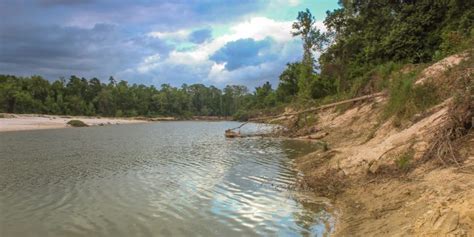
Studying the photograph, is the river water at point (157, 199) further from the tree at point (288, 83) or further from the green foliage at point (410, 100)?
the tree at point (288, 83)

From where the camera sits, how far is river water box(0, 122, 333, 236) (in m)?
9.59

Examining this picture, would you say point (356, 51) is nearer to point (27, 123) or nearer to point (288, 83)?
point (288, 83)

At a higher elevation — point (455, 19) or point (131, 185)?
point (455, 19)

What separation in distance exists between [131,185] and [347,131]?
49.1 ft

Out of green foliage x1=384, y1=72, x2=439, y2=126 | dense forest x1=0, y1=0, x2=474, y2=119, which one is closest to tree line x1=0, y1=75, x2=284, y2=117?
dense forest x1=0, y1=0, x2=474, y2=119

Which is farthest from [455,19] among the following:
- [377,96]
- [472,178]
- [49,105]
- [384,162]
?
[49,105]

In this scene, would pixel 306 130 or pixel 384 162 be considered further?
pixel 306 130

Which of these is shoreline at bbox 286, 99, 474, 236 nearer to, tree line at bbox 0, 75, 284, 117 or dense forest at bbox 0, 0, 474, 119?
dense forest at bbox 0, 0, 474, 119

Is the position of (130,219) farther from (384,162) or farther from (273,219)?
(384,162)

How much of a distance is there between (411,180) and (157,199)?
7394 mm

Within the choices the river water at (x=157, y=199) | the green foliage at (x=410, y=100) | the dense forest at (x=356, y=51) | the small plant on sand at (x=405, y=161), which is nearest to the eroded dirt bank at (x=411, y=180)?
the small plant on sand at (x=405, y=161)

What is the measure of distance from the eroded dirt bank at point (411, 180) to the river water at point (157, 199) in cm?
94

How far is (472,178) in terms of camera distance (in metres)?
7.96

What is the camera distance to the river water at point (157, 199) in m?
9.59
